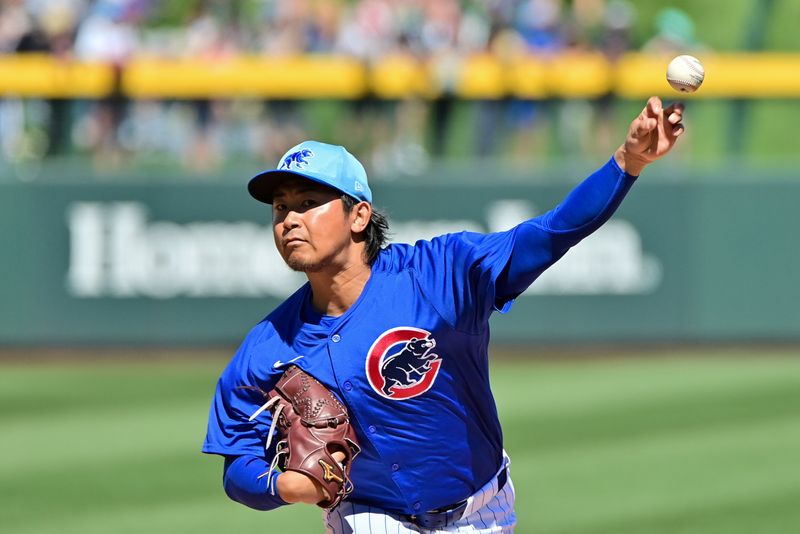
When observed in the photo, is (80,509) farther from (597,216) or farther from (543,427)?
(597,216)

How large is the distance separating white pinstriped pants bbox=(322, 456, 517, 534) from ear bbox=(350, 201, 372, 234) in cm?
89

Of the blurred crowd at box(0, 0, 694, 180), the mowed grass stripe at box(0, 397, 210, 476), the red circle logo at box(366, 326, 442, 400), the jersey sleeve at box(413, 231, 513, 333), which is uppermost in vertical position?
the blurred crowd at box(0, 0, 694, 180)

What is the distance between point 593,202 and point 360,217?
2.69 feet

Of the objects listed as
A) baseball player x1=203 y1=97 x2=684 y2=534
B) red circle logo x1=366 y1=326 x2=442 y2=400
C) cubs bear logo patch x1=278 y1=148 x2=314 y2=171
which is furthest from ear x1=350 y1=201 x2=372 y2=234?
red circle logo x1=366 y1=326 x2=442 y2=400

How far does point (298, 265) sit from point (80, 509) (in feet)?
13.2

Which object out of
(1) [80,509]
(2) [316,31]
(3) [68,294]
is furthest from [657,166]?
(1) [80,509]

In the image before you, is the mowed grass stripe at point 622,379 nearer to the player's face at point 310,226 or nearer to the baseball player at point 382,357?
the baseball player at point 382,357

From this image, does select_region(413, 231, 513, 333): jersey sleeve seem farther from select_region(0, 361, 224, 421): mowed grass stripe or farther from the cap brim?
select_region(0, 361, 224, 421): mowed grass stripe

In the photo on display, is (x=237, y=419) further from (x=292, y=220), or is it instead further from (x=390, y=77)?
(x=390, y=77)

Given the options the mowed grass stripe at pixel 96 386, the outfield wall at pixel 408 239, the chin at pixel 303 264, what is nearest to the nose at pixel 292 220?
the chin at pixel 303 264

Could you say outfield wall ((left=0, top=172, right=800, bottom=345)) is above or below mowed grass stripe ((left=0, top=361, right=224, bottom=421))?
above

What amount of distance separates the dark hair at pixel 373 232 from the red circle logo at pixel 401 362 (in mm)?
348

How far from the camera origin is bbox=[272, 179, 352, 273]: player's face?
4023mm

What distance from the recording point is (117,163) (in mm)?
12242
